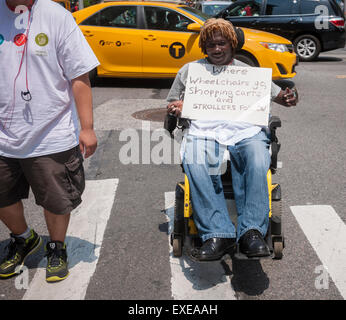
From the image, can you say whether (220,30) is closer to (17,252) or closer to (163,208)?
(163,208)

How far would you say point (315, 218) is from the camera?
4027mm

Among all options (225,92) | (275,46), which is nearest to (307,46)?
(275,46)

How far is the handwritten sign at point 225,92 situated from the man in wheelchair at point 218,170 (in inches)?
2.5

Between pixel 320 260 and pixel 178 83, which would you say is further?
pixel 178 83

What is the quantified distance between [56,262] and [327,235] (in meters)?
2.13

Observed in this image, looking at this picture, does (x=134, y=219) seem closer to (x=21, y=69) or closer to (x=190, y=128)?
(x=190, y=128)

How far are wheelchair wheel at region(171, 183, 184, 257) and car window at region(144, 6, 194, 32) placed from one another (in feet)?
20.9

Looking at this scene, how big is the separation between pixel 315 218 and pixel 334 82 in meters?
7.02

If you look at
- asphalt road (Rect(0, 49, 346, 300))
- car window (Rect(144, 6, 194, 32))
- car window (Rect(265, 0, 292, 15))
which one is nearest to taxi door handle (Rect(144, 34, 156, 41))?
car window (Rect(144, 6, 194, 32))

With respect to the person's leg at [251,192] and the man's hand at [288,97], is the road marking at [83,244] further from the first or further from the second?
the man's hand at [288,97]

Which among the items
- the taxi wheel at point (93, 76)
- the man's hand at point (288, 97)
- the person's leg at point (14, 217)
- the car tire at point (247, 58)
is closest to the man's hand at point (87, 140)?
the person's leg at point (14, 217)

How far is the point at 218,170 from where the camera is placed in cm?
318

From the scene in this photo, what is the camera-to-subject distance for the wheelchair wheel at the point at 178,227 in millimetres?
3115
